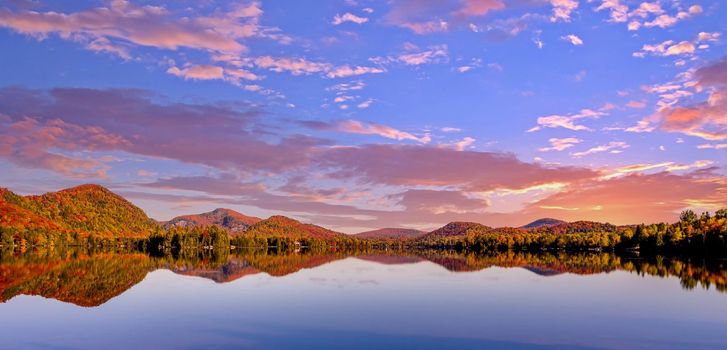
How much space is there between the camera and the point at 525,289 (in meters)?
44.7

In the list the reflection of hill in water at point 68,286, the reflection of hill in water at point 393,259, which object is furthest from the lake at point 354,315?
the reflection of hill in water at point 393,259

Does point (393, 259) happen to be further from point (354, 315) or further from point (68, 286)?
point (354, 315)

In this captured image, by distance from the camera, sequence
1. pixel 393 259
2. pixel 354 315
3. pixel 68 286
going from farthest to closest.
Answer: pixel 393 259 → pixel 68 286 → pixel 354 315

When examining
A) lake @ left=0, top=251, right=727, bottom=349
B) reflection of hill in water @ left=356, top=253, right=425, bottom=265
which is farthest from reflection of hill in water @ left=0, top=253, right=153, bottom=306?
reflection of hill in water @ left=356, top=253, right=425, bottom=265

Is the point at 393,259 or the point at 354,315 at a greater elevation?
the point at 393,259

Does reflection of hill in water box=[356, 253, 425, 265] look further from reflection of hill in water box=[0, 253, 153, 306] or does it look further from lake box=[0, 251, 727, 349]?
reflection of hill in water box=[0, 253, 153, 306]

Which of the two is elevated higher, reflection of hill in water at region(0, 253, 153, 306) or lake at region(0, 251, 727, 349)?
reflection of hill in water at region(0, 253, 153, 306)

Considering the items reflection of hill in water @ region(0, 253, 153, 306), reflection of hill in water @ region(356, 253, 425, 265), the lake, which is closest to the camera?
the lake

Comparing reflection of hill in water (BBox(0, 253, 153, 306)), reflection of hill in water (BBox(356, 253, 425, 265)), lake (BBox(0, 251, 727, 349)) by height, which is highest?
reflection of hill in water (BBox(0, 253, 153, 306))

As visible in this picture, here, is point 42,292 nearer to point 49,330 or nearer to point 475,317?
point 49,330

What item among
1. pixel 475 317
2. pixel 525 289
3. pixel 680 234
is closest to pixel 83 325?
pixel 475 317

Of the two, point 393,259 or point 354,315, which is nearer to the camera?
point 354,315

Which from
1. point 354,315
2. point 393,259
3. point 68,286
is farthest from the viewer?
point 393,259

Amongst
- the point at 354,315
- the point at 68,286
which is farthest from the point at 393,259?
the point at 354,315
